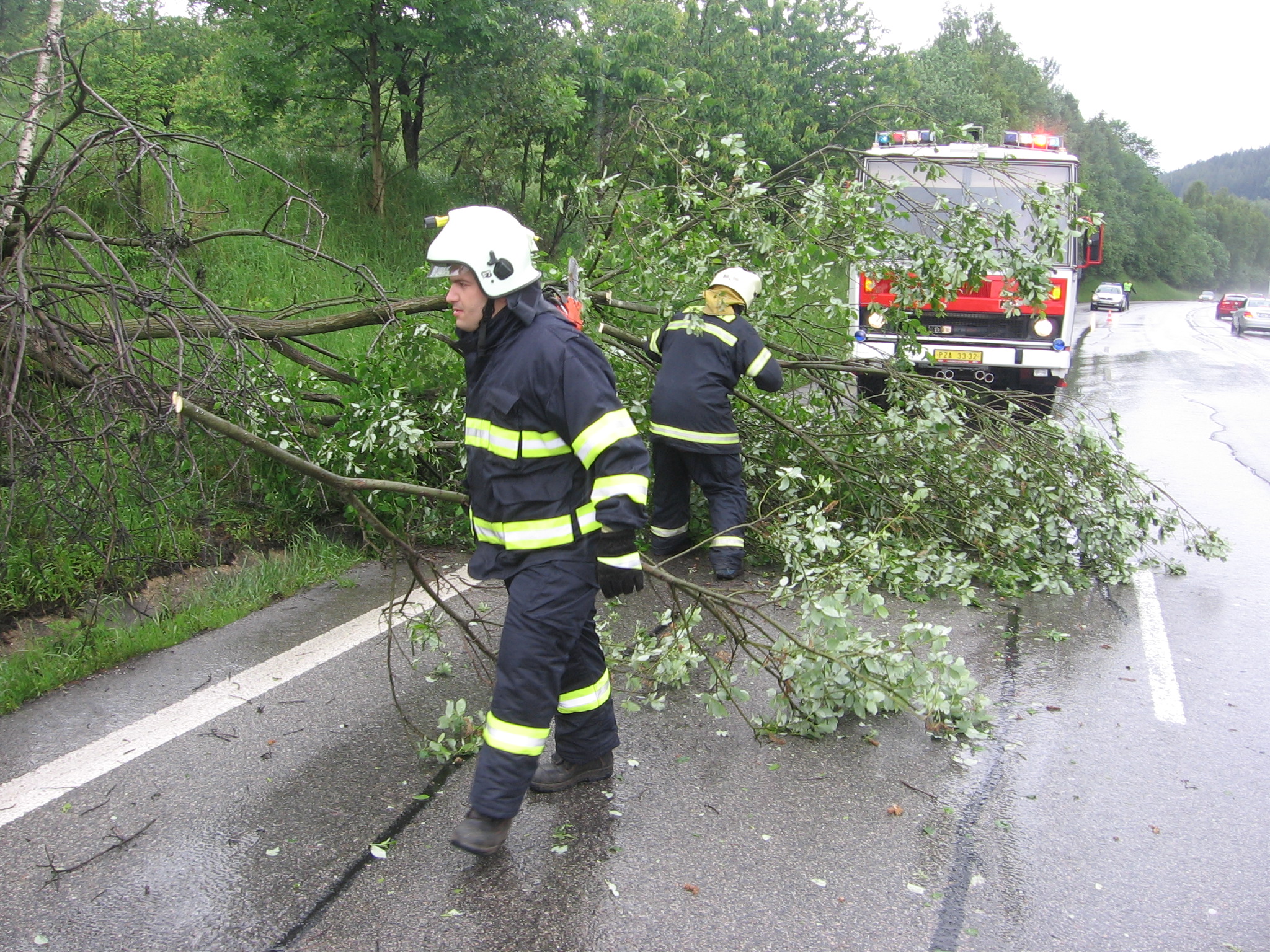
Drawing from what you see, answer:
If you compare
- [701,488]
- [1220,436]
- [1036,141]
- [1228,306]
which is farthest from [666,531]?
[1228,306]

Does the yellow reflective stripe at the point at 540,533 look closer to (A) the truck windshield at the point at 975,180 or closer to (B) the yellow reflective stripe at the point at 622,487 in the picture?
(B) the yellow reflective stripe at the point at 622,487

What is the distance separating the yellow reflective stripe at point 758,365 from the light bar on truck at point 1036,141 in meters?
6.37

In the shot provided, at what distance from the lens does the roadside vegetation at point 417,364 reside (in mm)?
4004

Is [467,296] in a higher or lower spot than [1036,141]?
lower

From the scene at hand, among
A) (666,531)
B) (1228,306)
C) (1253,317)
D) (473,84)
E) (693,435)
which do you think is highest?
(473,84)

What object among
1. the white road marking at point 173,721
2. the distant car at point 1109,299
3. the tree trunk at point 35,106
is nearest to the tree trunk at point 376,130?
the tree trunk at point 35,106

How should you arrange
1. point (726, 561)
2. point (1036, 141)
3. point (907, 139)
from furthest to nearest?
point (1036, 141)
point (907, 139)
point (726, 561)

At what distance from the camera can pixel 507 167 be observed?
1456 centimetres

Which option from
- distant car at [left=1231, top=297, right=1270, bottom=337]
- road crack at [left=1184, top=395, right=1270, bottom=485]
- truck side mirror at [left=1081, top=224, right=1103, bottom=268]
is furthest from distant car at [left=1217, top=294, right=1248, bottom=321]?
truck side mirror at [left=1081, top=224, right=1103, bottom=268]

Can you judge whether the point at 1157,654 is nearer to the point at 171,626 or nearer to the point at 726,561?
the point at 726,561

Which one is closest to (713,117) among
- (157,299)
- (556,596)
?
(157,299)

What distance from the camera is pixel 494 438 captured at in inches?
124

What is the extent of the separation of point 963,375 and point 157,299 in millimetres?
8825

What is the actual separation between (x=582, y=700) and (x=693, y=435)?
2.71 metres
